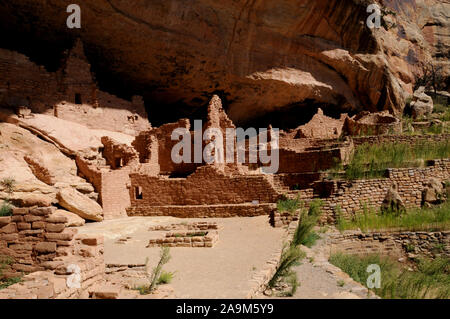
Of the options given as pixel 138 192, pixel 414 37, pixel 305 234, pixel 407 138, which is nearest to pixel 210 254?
pixel 305 234

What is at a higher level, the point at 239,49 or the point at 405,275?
the point at 239,49

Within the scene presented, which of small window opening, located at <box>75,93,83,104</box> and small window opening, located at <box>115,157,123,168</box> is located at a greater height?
small window opening, located at <box>75,93,83,104</box>

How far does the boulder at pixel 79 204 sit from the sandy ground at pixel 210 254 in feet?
1.29

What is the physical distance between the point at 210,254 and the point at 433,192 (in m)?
6.79

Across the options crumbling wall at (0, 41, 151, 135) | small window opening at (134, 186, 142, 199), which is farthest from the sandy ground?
crumbling wall at (0, 41, 151, 135)

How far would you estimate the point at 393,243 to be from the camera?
804 centimetres

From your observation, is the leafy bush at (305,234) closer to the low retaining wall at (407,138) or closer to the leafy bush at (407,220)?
the leafy bush at (407,220)

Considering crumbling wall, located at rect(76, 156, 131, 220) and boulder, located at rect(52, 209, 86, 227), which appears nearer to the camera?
boulder, located at rect(52, 209, 86, 227)

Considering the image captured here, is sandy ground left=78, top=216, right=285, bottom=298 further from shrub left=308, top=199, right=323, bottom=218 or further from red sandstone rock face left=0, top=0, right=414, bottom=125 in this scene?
red sandstone rock face left=0, top=0, right=414, bottom=125

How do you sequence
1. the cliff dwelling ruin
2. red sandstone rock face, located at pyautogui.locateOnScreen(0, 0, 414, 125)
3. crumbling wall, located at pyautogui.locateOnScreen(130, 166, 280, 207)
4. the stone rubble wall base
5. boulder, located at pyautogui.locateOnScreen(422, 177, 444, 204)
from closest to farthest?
1. the stone rubble wall base
2. the cliff dwelling ruin
3. boulder, located at pyautogui.locateOnScreen(422, 177, 444, 204)
4. crumbling wall, located at pyautogui.locateOnScreen(130, 166, 280, 207)
5. red sandstone rock face, located at pyautogui.locateOnScreen(0, 0, 414, 125)

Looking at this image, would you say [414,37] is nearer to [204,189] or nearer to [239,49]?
[239,49]

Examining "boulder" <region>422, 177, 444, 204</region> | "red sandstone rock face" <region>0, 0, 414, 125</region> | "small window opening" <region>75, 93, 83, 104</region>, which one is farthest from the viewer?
"small window opening" <region>75, 93, 83, 104</region>

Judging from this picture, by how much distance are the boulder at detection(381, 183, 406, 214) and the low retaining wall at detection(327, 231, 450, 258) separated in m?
1.68

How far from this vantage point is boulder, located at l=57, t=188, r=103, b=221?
10.5 metres
